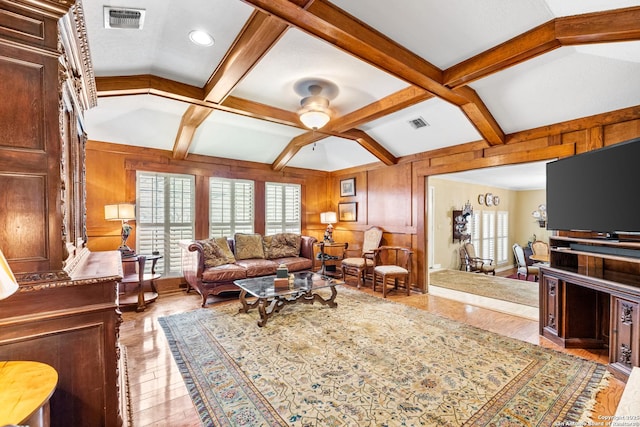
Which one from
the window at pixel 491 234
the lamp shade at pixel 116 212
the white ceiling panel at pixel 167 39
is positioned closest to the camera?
the white ceiling panel at pixel 167 39

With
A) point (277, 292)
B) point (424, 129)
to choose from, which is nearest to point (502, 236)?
point (424, 129)

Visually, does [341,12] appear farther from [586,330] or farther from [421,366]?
[586,330]

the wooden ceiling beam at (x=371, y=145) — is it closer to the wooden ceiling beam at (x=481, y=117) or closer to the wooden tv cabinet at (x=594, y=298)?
the wooden ceiling beam at (x=481, y=117)

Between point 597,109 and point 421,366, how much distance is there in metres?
3.31

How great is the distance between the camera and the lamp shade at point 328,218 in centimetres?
641

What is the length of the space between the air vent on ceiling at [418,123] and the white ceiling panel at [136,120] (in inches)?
133

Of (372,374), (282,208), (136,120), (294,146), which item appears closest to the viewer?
(372,374)

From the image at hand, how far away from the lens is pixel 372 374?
2.30 m

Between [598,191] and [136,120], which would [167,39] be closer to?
[136,120]

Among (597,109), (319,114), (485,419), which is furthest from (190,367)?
(597,109)

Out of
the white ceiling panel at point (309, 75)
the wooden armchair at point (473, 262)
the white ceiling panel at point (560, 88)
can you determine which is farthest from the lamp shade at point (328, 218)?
the white ceiling panel at point (560, 88)

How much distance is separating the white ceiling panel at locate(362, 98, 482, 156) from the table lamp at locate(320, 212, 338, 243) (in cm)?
201

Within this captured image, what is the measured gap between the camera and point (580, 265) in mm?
3117

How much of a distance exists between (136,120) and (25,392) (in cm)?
414
